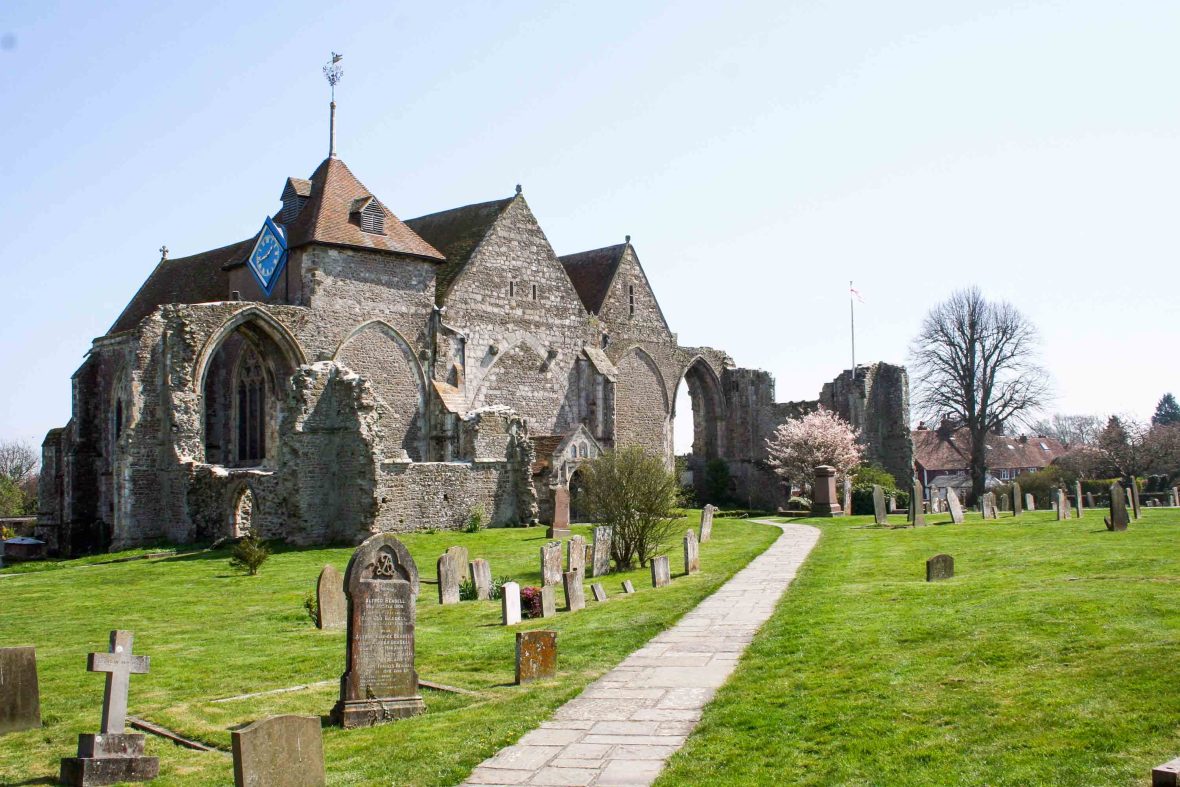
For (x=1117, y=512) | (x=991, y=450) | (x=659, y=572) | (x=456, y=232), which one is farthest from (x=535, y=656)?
(x=991, y=450)

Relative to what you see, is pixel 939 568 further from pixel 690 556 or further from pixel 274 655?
pixel 274 655

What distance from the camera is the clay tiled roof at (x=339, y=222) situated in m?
32.7

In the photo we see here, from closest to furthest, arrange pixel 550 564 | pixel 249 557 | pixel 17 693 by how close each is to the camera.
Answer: pixel 17 693 → pixel 550 564 → pixel 249 557

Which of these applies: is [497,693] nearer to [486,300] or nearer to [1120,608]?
[1120,608]

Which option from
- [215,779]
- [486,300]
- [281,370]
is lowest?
[215,779]

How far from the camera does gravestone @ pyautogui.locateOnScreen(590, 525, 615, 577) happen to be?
20016 millimetres

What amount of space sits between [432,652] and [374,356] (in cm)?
2156

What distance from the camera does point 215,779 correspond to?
7941 millimetres

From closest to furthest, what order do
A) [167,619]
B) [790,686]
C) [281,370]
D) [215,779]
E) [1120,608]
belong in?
[215,779]
[790,686]
[1120,608]
[167,619]
[281,370]

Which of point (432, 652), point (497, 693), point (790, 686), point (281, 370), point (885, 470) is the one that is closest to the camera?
point (790, 686)

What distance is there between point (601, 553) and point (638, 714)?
11232 millimetres

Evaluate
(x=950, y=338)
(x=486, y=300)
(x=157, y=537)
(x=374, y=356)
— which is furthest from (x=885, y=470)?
(x=157, y=537)

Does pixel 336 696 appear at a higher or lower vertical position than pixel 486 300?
lower

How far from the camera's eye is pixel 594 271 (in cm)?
4612
